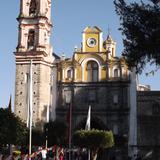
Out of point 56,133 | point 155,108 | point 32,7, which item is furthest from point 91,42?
point 56,133

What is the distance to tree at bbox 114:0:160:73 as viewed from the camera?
21234 millimetres

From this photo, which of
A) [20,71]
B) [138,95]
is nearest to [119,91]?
[138,95]

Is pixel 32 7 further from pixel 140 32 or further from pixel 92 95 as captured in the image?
pixel 140 32

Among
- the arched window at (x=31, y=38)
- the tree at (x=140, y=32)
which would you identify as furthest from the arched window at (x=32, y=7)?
the tree at (x=140, y=32)

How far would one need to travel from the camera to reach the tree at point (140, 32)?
21234 millimetres

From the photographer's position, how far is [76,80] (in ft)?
189

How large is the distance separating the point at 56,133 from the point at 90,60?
10746 millimetres

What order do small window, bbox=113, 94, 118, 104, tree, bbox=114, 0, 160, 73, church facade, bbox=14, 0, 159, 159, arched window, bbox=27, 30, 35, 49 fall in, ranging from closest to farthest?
tree, bbox=114, 0, 160, 73 → church facade, bbox=14, 0, 159, 159 → small window, bbox=113, 94, 118, 104 → arched window, bbox=27, 30, 35, 49

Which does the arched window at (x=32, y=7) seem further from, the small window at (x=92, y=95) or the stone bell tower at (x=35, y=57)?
the small window at (x=92, y=95)

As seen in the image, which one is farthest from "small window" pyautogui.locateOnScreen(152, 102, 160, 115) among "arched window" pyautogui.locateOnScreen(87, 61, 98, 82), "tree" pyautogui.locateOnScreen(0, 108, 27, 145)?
"tree" pyautogui.locateOnScreen(0, 108, 27, 145)

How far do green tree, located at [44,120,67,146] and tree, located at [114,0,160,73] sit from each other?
27.5 meters

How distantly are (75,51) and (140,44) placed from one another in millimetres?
36036

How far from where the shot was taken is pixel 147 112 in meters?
55.8

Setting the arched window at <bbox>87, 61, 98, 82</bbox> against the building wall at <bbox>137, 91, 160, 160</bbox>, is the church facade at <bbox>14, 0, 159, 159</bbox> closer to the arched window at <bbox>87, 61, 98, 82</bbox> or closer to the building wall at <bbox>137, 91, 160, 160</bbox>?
the arched window at <bbox>87, 61, 98, 82</bbox>
